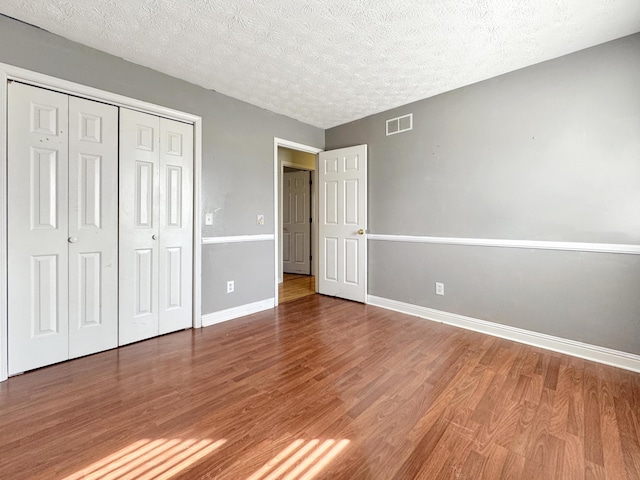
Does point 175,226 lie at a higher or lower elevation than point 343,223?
lower

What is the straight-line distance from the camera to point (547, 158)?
2.42 m

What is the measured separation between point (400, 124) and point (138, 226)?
304cm

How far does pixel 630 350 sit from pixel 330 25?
10.7 feet

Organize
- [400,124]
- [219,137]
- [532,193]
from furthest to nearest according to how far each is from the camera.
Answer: [400,124] → [219,137] → [532,193]

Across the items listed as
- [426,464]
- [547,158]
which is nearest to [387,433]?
[426,464]

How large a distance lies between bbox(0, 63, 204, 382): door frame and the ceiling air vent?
2.20m

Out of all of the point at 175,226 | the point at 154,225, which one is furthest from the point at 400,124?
the point at 154,225

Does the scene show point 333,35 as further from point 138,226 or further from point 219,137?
point 138,226

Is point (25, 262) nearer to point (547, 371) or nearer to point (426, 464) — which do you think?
point (426, 464)

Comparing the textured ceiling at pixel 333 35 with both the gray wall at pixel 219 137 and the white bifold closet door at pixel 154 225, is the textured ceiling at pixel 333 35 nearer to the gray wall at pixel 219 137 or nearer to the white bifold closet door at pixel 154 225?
the gray wall at pixel 219 137

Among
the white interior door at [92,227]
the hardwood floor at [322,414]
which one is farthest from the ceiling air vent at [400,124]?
the white interior door at [92,227]

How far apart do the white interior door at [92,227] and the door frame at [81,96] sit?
0.09 metres

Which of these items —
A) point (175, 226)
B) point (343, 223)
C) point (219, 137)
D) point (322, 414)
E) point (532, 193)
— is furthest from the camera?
point (343, 223)

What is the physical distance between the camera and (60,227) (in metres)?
2.12
